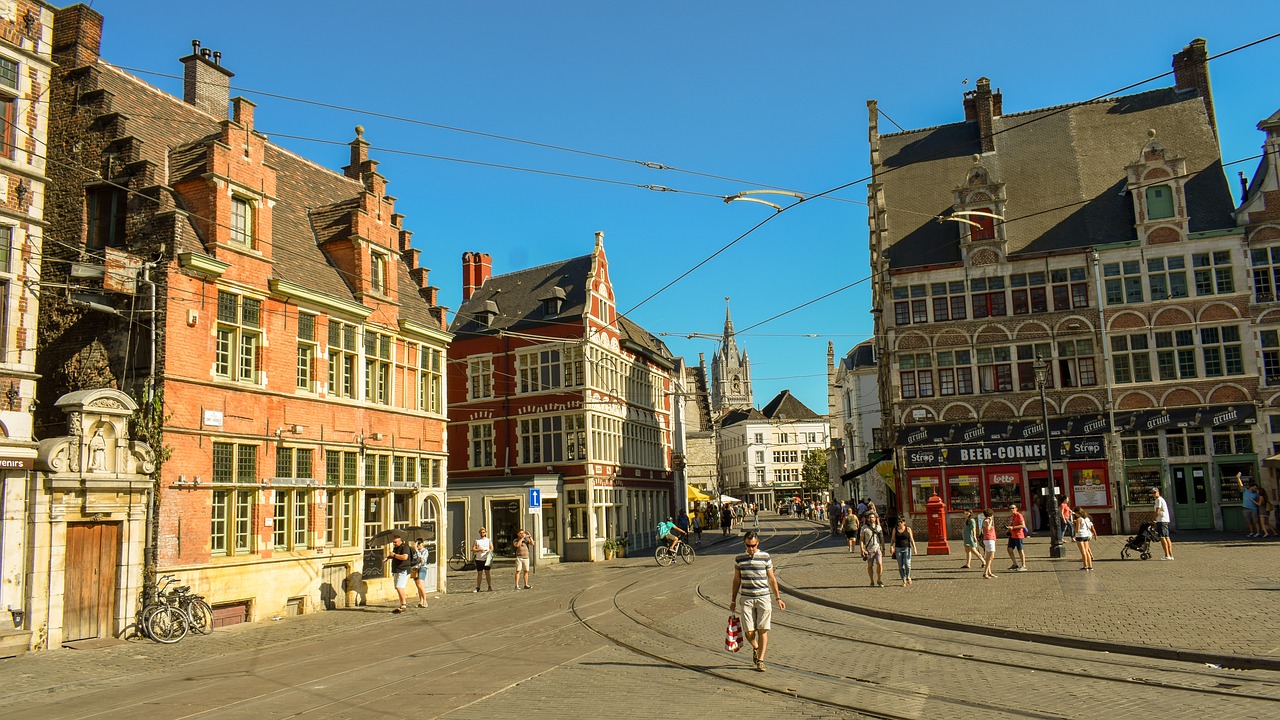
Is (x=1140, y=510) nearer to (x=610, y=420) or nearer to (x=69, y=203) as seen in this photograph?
(x=610, y=420)

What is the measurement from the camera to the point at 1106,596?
16.3m

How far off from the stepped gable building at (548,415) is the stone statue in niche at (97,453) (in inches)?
784

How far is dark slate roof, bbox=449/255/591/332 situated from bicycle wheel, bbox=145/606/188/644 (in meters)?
24.2

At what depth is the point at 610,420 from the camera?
4231 cm

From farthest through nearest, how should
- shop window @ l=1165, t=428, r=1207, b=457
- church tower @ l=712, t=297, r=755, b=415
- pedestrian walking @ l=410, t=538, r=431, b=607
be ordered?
church tower @ l=712, t=297, r=755, b=415, shop window @ l=1165, t=428, r=1207, b=457, pedestrian walking @ l=410, t=538, r=431, b=607

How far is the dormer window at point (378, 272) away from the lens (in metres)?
25.1

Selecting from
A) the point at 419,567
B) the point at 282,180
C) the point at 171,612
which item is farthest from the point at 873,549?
the point at 282,180

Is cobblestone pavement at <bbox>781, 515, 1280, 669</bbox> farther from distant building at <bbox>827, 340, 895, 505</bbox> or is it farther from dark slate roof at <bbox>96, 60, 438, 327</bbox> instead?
distant building at <bbox>827, 340, 895, 505</bbox>

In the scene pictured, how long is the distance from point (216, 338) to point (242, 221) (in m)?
2.89

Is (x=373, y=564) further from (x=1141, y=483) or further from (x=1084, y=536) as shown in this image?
(x=1141, y=483)

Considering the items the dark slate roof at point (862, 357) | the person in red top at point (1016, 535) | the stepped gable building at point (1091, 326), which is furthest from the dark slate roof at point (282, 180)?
the dark slate roof at point (862, 357)

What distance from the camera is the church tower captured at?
542ft

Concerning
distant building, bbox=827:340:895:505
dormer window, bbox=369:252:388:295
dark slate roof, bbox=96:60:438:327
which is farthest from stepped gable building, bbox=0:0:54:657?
distant building, bbox=827:340:895:505

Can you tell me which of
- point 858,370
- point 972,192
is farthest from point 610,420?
point 858,370
